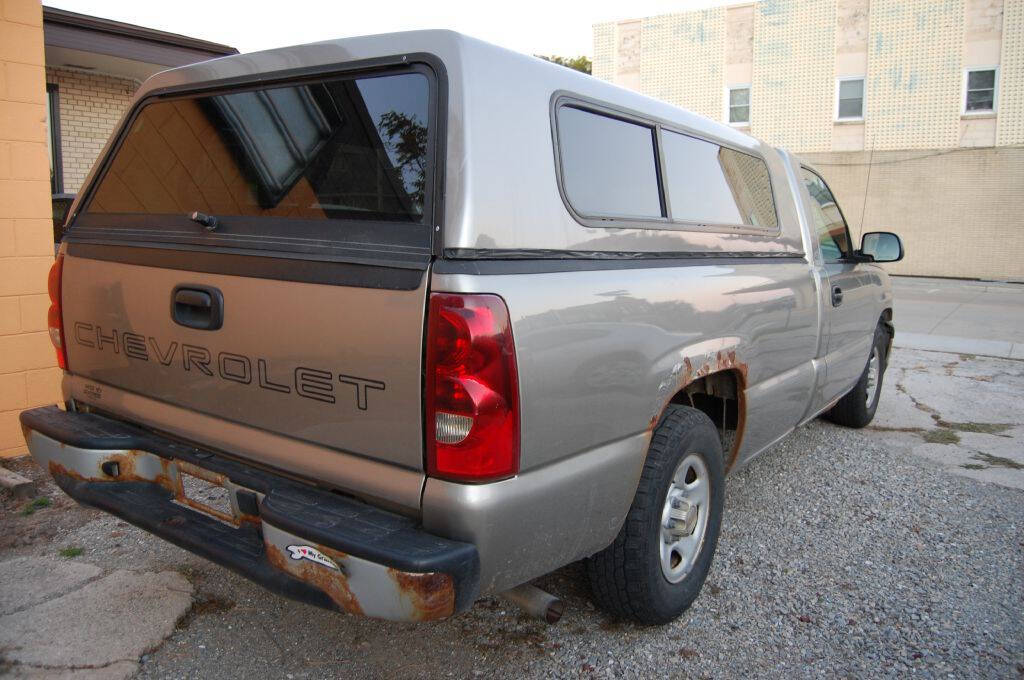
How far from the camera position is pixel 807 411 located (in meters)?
4.42

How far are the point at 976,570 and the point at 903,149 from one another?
75.9 ft

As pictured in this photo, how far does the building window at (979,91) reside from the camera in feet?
74.2

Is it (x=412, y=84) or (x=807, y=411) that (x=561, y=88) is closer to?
(x=412, y=84)

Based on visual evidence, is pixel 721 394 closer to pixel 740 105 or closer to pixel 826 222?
pixel 826 222

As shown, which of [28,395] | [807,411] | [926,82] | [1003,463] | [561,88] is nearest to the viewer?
[561,88]

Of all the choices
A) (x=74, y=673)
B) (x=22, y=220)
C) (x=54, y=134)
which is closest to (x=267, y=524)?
(x=74, y=673)

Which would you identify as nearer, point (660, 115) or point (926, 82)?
point (660, 115)

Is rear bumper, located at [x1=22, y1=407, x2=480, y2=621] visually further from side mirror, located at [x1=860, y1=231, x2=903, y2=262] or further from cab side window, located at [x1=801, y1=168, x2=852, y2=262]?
side mirror, located at [x1=860, y1=231, x2=903, y2=262]

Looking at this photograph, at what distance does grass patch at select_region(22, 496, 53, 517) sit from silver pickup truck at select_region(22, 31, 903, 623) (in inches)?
50.3

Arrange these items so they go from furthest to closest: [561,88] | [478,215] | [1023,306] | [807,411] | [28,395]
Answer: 1. [1023,306]
2. [28,395]
3. [807,411]
4. [561,88]
5. [478,215]

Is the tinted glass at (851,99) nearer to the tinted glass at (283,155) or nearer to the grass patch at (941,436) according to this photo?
the grass patch at (941,436)

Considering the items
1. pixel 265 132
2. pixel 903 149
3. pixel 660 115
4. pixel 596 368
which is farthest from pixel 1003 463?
pixel 903 149

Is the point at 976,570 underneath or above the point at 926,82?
underneath

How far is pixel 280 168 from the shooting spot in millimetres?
2619
